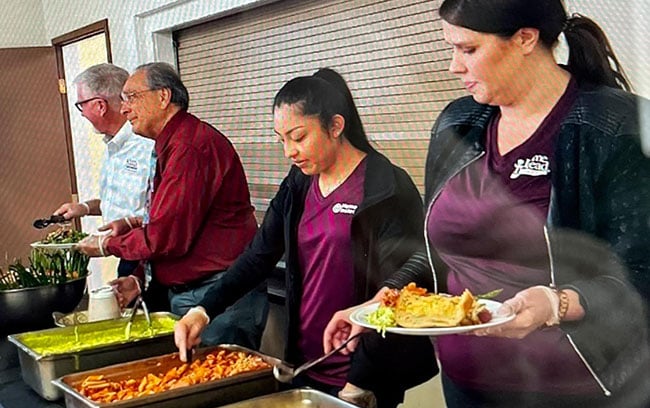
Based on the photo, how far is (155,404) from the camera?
3.60 ft

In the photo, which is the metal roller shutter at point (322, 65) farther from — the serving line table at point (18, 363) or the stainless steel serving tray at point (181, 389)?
the stainless steel serving tray at point (181, 389)

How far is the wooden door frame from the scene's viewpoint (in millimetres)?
2902

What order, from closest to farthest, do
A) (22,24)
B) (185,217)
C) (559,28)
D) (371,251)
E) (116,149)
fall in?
(559,28) → (371,251) → (185,217) → (116,149) → (22,24)

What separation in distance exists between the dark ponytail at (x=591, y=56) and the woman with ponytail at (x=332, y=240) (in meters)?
0.40

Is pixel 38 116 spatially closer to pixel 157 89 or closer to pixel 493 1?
pixel 157 89

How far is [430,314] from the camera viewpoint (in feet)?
3.04

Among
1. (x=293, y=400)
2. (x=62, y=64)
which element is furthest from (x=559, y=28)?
(x=62, y=64)

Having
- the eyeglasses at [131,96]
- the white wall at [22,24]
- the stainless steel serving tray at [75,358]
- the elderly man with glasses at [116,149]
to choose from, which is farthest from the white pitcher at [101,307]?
the white wall at [22,24]

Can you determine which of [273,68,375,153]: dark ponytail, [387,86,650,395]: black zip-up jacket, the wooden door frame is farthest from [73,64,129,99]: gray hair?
[387,86,650,395]: black zip-up jacket

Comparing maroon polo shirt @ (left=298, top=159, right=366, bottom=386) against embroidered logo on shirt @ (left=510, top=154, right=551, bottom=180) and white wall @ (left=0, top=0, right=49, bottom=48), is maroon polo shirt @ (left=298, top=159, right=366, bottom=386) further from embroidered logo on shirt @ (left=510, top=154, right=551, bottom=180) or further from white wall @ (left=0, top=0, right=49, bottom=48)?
white wall @ (left=0, top=0, right=49, bottom=48)

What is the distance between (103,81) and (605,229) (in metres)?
1.75

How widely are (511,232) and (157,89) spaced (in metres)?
1.16

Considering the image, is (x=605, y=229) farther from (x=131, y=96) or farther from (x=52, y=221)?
(x=52, y=221)

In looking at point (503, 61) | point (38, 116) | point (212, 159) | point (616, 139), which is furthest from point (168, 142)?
point (38, 116)
